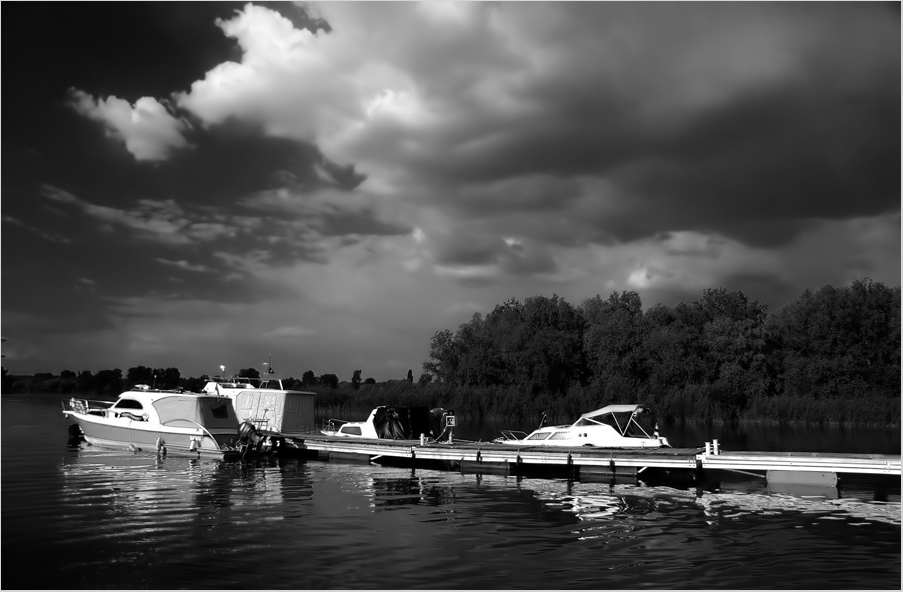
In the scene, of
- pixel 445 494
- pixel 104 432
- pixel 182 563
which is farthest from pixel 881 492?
pixel 104 432

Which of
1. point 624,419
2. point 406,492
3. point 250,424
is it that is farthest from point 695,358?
point 406,492

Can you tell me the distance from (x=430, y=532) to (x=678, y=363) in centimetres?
6053

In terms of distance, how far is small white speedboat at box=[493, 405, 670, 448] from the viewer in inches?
1125

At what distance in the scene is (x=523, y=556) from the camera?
14484mm

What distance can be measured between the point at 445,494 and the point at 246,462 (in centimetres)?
1251

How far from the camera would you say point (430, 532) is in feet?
55.5

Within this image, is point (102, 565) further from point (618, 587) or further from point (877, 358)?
point (877, 358)

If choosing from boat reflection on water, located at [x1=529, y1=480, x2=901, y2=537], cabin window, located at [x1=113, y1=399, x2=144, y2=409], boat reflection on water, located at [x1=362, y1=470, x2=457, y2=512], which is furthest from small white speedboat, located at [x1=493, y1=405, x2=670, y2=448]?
cabin window, located at [x1=113, y1=399, x2=144, y2=409]

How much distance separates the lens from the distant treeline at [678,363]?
6338cm

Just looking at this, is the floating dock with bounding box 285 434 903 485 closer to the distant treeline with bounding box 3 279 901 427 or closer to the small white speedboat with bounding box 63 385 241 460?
the small white speedboat with bounding box 63 385 241 460

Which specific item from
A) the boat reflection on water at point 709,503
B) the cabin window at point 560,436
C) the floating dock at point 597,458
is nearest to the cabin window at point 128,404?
the floating dock at point 597,458

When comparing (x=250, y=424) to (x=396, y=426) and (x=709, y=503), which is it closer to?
(x=396, y=426)

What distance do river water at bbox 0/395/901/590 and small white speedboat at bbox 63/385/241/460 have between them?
447 cm

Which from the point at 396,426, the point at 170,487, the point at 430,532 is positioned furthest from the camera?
the point at 396,426
